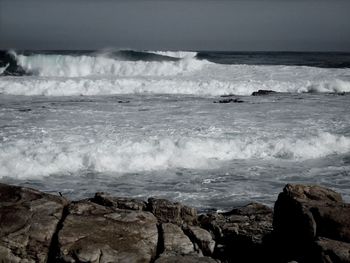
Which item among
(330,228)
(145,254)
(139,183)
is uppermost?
(330,228)

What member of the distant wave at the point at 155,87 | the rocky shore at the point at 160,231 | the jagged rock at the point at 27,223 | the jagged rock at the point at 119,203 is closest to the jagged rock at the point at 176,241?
the rocky shore at the point at 160,231

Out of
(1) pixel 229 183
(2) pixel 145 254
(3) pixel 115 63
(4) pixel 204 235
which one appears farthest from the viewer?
(3) pixel 115 63

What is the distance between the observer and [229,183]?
7430 millimetres

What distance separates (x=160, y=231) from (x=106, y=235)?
616 mm

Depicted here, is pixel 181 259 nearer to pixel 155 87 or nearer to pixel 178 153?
pixel 178 153

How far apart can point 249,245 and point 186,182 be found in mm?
3110

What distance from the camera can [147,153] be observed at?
902 cm

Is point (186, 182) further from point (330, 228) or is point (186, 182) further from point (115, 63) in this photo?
point (115, 63)

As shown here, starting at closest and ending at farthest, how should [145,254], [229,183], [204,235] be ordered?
1. [145,254]
2. [204,235]
3. [229,183]

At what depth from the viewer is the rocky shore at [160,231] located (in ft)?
12.1

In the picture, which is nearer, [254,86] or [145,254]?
[145,254]

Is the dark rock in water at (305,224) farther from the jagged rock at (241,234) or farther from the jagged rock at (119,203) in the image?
the jagged rock at (119,203)

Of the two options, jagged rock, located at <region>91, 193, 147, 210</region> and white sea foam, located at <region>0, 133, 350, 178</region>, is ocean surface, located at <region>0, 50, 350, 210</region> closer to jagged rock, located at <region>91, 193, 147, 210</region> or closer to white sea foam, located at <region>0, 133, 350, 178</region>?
white sea foam, located at <region>0, 133, 350, 178</region>

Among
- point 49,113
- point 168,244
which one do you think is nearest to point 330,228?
point 168,244
